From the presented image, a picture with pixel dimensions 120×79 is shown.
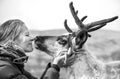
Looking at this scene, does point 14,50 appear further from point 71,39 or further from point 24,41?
point 71,39

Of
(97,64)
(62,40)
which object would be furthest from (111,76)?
(62,40)

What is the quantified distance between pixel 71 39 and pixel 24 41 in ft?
5.32

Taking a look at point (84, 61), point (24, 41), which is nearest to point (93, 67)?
point (84, 61)

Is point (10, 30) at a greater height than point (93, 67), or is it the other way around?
point (10, 30)

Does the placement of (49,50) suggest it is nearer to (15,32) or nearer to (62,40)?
(62,40)

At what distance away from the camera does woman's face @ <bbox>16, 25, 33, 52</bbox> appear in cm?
394

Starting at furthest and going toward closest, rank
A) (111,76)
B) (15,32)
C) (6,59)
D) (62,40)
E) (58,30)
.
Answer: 1. (58,30)
2. (62,40)
3. (111,76)
4. (15,32)
5. (6,59)

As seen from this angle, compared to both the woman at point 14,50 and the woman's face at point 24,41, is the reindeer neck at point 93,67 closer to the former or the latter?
the woman at point 14,50

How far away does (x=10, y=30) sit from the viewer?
12.8ft

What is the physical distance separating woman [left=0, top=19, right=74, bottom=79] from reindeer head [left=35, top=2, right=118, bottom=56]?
1203 millimetres

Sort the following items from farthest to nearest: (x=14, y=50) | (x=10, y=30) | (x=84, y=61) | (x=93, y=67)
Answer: (x=84, y=61), (x=93, y=67), (x=10, y=30), (x=14, y=50)

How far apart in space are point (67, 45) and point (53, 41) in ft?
1.92

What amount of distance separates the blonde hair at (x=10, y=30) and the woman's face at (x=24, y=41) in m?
0.04

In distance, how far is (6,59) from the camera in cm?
367
